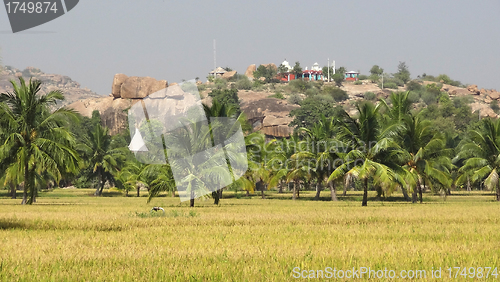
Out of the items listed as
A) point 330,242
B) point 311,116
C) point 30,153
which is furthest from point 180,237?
point 311,116

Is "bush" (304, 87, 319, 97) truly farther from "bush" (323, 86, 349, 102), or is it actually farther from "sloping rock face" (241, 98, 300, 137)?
"sloping rock face" (241, 98, 300, 137)

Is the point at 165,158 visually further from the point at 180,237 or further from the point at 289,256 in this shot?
the point at 289,256

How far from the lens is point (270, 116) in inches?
4299

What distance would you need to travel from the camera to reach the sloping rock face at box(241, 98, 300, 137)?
348 feet

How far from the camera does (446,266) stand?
986cm

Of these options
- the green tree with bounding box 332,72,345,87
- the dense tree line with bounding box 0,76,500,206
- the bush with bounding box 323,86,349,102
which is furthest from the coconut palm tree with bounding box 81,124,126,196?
the green tree with bounding box 332,72,345,87

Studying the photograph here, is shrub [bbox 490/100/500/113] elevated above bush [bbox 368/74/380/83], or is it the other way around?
bush [bbox 368/74/380/83]

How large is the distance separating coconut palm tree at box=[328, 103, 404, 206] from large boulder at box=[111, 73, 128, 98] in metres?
98.6

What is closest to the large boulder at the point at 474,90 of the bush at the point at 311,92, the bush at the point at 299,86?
the bush at the point at 311,92

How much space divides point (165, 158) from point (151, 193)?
84.8 inches

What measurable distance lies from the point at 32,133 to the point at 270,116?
264 ft

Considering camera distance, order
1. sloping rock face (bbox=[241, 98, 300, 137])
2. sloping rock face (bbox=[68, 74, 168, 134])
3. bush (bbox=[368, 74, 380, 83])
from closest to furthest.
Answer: sloping rock face (bbox=[241, 98, 300, 137]) → sloping rock face (bbox=[68, 74, 168, 134]) → bush (bbox=[368, 74, 380, 83])

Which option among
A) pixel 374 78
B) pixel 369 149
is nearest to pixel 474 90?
pixel 374 78

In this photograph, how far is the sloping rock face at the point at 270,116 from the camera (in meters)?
106
